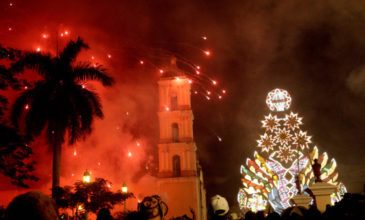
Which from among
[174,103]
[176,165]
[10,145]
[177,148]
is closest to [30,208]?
[10,145]

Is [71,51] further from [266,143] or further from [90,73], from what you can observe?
[266,143]

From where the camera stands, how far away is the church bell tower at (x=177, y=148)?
36969mm

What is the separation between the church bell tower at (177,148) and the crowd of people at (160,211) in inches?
1142

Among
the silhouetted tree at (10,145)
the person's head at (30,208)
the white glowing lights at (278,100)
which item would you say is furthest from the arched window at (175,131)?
the person's head at (30,208)

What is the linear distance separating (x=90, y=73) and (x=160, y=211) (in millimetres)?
13112

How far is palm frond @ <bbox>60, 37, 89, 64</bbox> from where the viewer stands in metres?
18.2

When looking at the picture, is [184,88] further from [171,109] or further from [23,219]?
[23,219]

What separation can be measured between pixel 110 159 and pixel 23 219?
123ft

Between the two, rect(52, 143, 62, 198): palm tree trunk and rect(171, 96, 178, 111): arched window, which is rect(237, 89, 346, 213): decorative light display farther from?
rect(52, 143, 62, 198): palm tree trunk


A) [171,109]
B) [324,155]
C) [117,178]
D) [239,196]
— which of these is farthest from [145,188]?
[324,155]

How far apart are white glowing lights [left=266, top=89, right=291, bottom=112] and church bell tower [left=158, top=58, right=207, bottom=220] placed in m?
16.8

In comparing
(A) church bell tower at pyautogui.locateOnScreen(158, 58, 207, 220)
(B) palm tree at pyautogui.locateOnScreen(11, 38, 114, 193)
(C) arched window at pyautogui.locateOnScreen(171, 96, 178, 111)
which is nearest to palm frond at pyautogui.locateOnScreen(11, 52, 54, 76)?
(B) palm tree at pyautogui.locateOnScreen(11, 38, 114, 193)

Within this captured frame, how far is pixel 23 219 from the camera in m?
4.12

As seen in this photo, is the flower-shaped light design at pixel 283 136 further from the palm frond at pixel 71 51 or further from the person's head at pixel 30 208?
the person's head at pixel 30 208
